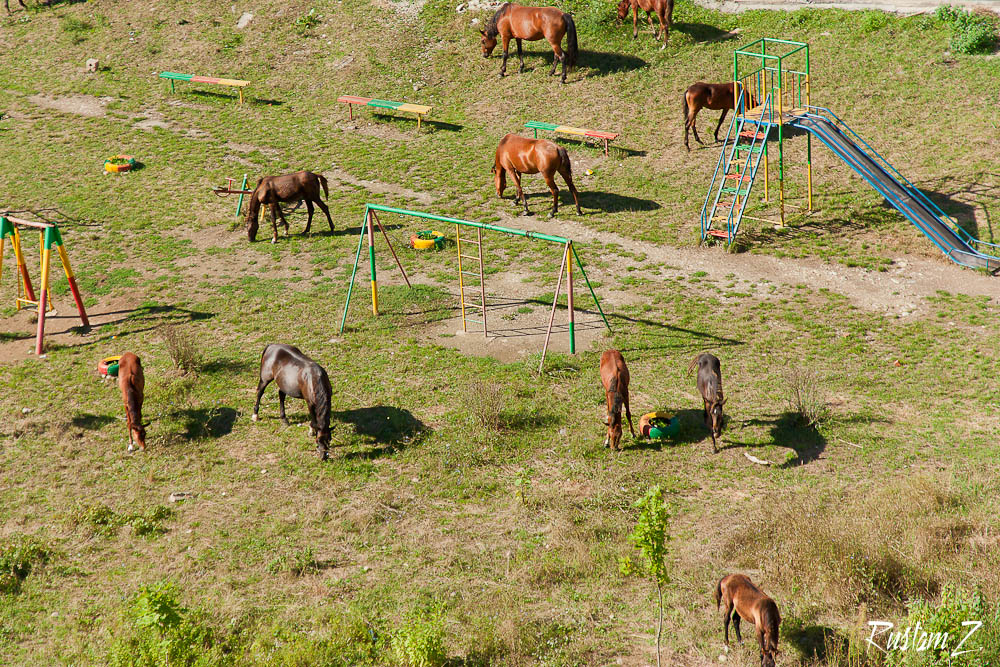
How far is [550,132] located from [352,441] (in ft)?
45.7

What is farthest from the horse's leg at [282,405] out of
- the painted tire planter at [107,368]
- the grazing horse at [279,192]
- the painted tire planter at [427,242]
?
the grazing horse at [279,192]

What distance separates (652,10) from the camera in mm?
26766

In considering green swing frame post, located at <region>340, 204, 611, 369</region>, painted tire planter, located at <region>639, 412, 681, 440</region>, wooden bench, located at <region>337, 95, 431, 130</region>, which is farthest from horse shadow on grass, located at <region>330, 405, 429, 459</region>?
wooden bench, located at <region>337, 95, 431, 130</region>

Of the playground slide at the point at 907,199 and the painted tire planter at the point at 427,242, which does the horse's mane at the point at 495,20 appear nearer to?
the painted tire planter at the point at 427,242

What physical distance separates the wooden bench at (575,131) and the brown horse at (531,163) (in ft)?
8.10

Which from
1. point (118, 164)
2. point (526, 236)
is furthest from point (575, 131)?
point (118, 164)

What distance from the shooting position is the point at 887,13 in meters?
25.3

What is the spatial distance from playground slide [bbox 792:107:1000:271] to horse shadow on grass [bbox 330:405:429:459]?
406 inches

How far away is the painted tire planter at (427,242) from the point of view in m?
19.2

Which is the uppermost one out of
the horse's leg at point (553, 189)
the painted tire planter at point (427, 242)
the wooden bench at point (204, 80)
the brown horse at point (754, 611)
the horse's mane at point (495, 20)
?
the horse's mane at point (495, 20)

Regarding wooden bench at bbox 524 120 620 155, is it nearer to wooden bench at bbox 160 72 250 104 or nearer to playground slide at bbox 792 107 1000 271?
playground slide at bbox 792 107 1000 271

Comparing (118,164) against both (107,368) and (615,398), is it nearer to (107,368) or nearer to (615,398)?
(107,368)

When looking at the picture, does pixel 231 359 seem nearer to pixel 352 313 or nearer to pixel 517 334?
pixel 352 313

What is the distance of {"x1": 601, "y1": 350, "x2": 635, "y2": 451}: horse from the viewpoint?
12.2 metres
